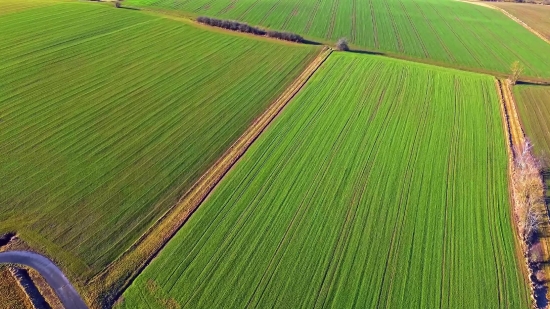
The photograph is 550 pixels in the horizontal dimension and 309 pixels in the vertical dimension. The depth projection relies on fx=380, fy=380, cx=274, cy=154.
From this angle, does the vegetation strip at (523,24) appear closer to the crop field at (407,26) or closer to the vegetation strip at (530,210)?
the crop field at (407,26)

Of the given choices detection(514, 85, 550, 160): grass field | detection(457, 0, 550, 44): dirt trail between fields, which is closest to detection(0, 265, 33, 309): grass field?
detection(514, 85, 550, 160): grass field

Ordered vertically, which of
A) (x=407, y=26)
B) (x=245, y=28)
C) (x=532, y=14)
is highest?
(x=532, y=14)

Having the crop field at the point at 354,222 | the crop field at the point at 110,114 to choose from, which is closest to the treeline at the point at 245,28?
the crop field at the point at 110,114

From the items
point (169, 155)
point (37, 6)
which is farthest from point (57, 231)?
point (37, 6)

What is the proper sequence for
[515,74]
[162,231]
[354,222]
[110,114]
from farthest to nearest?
1. [515,74]
2. [110,114]
3. [354,222]
4. [162,231]

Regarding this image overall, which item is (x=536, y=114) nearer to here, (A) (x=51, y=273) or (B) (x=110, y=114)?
(B) (x=110, y=114)

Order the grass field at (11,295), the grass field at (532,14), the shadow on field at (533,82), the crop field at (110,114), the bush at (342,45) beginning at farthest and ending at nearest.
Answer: the grass field at (532,14)
the bush at (342,45)
the shadow on field at (533,82)
the crop field at (110,114)
the grass field at (11,295)

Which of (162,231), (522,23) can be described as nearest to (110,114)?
(162,231)
